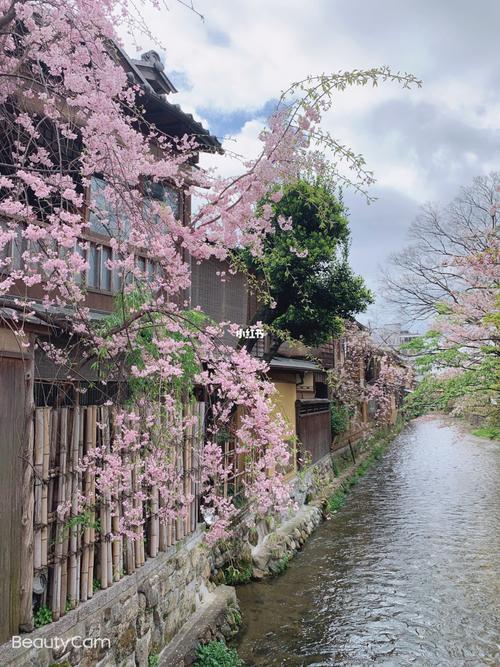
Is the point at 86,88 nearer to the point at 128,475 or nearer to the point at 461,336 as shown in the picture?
the point at 128,475

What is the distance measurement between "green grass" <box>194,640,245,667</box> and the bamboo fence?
153 cm

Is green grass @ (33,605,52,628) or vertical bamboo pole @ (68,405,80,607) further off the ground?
vertical bamboo pole @ (68,405,80,607)

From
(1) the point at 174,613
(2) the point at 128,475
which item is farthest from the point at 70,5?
(1) the point at 174,613

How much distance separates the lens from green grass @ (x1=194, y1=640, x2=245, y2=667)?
590 centimetres

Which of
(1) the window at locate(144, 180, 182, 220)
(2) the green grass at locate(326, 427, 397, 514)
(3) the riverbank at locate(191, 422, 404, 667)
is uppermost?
(1) the window at locate(144, 180, 182, 220)

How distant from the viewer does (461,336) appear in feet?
56.2

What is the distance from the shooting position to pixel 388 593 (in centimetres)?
920

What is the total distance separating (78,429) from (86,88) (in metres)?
3.16

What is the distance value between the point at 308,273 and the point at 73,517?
9731mm

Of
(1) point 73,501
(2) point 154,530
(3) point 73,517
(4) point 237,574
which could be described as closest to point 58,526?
(3) point 73,517

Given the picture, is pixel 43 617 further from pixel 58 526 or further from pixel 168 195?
pixel 168 195

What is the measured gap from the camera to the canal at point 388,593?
7180 millimetres

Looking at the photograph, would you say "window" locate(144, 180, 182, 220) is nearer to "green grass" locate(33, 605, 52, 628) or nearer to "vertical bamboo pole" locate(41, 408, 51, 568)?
"vertical bamboo pole" locate(41, 408, 51, 568)

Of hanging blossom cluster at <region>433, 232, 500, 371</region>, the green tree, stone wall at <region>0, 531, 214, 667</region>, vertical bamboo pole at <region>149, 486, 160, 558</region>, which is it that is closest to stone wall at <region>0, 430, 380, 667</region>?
stone wall at <region>0, 531, 214, 667</region>
